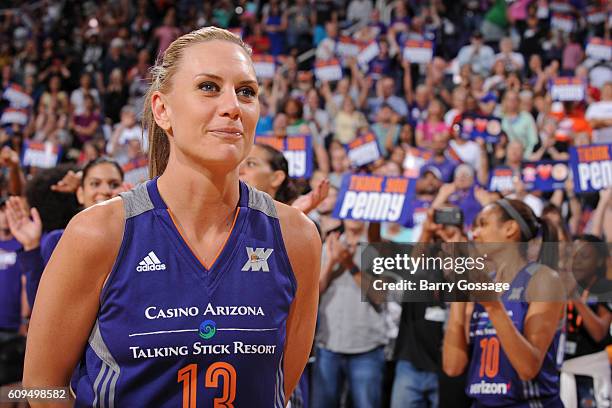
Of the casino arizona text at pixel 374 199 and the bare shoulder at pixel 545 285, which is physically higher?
the casino arizona text at pixel 374 199

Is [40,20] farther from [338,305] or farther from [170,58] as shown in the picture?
[170,58]

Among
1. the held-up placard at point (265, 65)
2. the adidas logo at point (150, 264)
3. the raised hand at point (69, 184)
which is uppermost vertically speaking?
the held-up placard at point (265, 65)

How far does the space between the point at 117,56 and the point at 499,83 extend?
250 inches

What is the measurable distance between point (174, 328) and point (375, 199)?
354 cm

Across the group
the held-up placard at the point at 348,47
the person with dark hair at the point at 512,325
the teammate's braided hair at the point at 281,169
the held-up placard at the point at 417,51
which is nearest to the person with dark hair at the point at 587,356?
the person with dark hair at the point at 512,325

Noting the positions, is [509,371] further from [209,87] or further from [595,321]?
[209,87]

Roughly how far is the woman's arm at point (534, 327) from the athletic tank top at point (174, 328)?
172 cm

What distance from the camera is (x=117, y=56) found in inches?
525

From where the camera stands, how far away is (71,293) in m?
1.86

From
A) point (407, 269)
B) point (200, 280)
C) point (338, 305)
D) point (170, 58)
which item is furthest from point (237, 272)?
point (338, 305)

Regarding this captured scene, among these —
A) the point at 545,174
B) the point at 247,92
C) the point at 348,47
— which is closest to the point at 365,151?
the point at 545,174

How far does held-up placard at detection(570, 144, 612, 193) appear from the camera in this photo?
19.3ft

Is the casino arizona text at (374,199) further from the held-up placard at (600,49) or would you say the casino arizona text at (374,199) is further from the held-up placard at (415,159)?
the held-up placard at (600,49)

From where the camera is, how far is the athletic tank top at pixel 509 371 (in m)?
3.57
